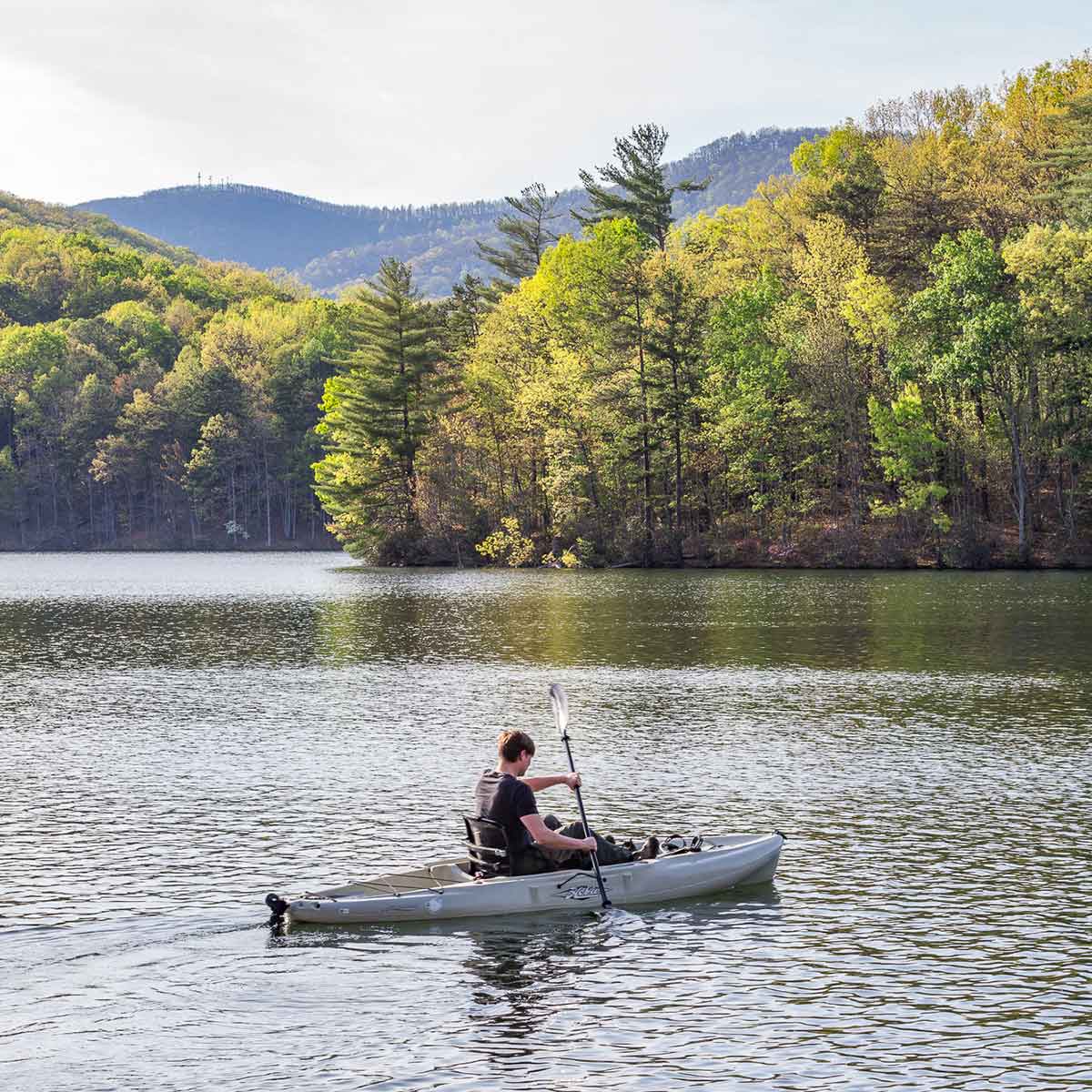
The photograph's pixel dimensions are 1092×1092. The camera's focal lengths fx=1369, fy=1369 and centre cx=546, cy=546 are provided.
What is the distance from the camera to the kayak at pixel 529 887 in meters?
15.5

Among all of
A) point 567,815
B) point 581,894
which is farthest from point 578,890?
point 567,815

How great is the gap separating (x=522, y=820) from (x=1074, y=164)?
81415 millimetres

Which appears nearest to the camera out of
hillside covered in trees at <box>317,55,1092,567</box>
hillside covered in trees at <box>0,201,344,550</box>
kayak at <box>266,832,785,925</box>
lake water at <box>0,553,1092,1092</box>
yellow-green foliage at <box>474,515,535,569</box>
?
lake water at <box>0,553,1092,1092</box>

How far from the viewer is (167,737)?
2903 cm

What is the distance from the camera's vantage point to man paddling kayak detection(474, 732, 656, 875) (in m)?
15.8

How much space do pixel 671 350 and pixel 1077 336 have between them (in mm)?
25091

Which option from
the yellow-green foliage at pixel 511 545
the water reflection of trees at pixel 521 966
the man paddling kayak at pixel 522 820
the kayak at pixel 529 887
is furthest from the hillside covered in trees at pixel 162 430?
the water reflection of trees at pixel 521 966

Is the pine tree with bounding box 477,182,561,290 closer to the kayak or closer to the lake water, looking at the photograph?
the lake water

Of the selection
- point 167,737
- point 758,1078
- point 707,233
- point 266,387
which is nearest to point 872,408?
point 707,233

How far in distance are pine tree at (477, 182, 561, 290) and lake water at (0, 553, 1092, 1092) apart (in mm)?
91210

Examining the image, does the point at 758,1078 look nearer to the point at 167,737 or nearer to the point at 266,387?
the point at 167,737

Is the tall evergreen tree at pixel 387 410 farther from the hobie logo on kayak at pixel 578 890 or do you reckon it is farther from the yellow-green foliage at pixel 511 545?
the hobie logo on kayak at pixel 578 890

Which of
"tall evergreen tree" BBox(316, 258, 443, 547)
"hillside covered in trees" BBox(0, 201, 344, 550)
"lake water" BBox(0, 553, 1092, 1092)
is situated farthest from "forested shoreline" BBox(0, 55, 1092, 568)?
"hillside covered in trees" BBox(0, 201, 344, 550)

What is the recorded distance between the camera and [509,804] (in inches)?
623
